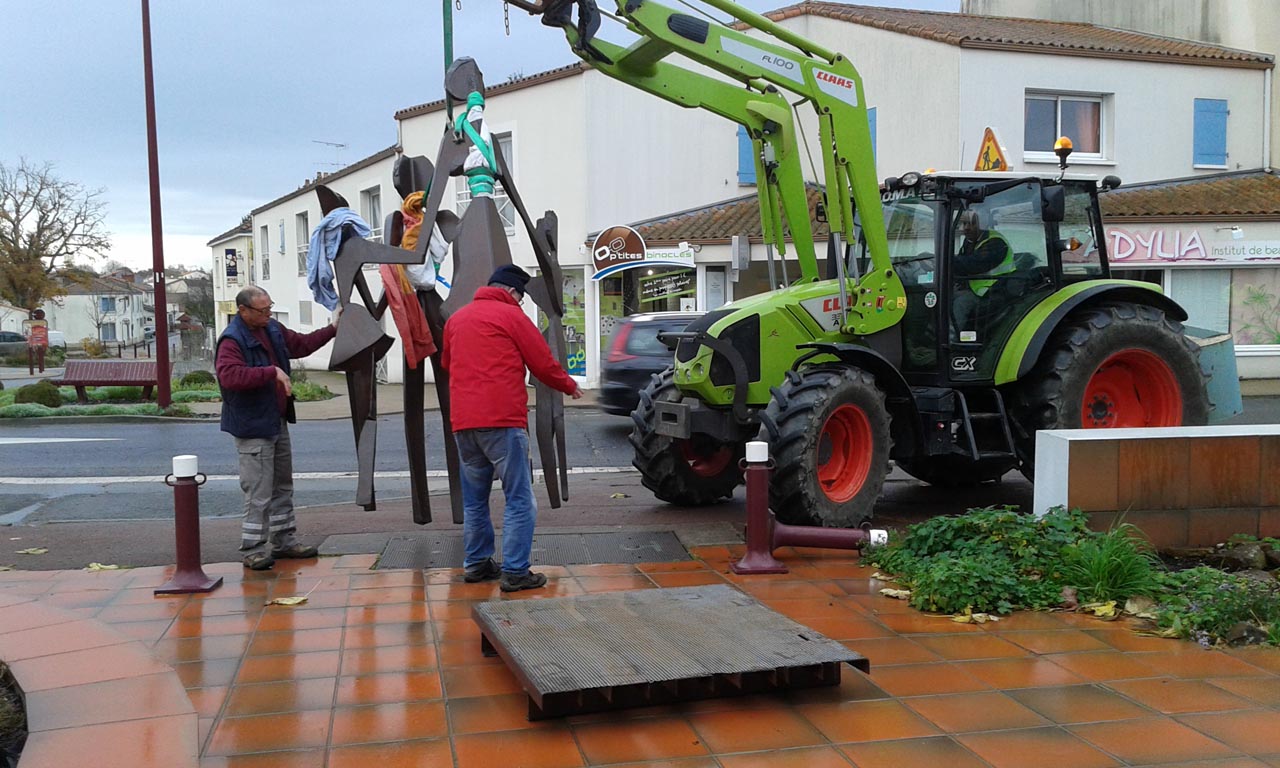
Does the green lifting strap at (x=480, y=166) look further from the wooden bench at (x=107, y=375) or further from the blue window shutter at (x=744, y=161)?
the blue window shutter at (x=744, y=161)

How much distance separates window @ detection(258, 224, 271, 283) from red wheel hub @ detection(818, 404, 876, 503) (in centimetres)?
3697

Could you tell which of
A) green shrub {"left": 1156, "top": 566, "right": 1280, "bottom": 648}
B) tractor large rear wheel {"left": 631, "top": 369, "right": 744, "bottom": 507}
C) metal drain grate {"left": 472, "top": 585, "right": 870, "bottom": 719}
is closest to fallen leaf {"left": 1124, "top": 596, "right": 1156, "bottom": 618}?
green shrub {"left": 1156, "top": 566, "right": 1280, "bottom": 648}

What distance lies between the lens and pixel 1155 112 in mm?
21516

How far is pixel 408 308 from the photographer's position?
713 cm

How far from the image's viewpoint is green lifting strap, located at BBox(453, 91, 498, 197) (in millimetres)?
6973

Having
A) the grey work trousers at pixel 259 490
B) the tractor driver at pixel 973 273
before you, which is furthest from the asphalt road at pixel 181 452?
the grey work trousers at pixel 259 490

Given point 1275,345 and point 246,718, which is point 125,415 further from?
point 1275,345

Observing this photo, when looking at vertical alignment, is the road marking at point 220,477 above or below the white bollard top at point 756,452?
below

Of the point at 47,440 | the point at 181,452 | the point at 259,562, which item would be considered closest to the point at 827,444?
the point at 259,562

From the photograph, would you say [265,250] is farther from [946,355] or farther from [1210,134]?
[946,355]

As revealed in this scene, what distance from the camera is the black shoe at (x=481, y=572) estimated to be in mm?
6355

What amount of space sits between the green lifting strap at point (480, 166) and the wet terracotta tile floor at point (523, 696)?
8.75 ft

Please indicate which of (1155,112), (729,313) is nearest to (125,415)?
(729,313)

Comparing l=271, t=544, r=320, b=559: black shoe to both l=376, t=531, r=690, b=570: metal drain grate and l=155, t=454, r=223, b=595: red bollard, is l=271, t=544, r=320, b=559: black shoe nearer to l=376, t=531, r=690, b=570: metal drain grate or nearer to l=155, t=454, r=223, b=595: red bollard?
l=376, t=531, r=690, b=570: metal drain grate
